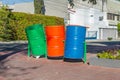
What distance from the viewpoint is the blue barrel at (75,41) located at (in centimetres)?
1305

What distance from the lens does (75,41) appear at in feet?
43.1

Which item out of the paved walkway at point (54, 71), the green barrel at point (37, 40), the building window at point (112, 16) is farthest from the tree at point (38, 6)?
the paved walkway at point (54, 71)

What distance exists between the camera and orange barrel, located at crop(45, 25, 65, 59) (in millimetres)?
14188

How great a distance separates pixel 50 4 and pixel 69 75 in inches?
1833

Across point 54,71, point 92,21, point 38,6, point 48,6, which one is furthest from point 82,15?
point 54,71

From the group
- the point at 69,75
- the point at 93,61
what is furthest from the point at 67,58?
the point at 69,75

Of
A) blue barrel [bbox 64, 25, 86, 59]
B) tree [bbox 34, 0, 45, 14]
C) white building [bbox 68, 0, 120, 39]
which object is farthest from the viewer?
white building [bbox 68, 0, 120, 39]

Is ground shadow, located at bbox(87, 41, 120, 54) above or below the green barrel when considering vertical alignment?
below

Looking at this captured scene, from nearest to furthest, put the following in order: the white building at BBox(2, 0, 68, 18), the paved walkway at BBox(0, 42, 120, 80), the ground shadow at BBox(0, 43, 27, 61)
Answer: the paved walkway at BBox(0, 42, 120, 80) < the ground shadow at BBox(0, 43, 27, 61) < the white building at BBox(2, 0, 68, 18)

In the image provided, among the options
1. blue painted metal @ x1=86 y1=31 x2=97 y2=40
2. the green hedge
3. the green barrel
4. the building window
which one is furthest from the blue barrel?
the building window

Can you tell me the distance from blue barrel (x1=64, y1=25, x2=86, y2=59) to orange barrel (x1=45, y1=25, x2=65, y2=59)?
0.96 metres

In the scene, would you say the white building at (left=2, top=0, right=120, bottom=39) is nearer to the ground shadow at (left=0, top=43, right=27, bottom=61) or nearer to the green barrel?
the ground shadow at (left=0, top=43, right=27, bottom=61)

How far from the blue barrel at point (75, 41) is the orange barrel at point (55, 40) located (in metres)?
0.96

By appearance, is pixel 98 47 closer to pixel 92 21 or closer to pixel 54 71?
pixel 54 71
